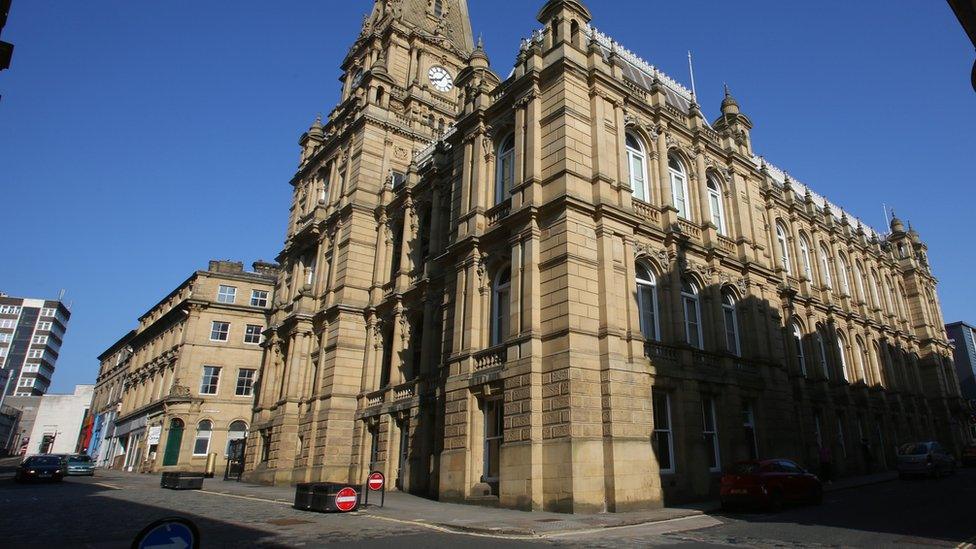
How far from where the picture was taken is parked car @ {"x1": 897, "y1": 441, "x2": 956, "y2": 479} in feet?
82.4

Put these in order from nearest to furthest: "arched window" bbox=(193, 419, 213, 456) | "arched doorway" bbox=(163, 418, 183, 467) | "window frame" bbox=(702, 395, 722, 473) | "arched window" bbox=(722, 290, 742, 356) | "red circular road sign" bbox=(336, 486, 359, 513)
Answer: "red circular road sign" bbox=(336, 486, 359, 513) < "window frame" bbox=(702, 395, 722, 473) < "arched window" bbox=(722, 290, 742, 356) < "arched doorway" bbox=(163, 418, 183, 467) < "arched window" bbox=(193, 419, 213, 456)

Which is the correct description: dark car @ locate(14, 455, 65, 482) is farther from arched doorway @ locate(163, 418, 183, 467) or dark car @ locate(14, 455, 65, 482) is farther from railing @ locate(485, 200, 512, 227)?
railing @ locate(485, 200, 512, 227)

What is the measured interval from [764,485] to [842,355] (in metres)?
21.2

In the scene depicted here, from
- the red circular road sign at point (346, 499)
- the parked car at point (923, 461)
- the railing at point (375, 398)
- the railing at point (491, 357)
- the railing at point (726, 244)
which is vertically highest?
the railing at point (726, 244)

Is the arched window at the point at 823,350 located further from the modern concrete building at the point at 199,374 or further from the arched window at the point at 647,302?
the modern concrete building at the point at 199,374

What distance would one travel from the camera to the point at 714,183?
1042 inches

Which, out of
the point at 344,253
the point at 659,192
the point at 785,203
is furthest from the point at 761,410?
the point at 344,253

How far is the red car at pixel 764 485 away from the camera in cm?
1568

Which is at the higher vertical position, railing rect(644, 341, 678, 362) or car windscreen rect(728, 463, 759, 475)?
railing rect(644, 341, 678, 362)

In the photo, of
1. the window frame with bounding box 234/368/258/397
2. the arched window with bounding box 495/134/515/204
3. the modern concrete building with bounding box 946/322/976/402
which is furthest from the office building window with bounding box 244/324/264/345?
the modern concrete building with bounding box 946/322/976/402

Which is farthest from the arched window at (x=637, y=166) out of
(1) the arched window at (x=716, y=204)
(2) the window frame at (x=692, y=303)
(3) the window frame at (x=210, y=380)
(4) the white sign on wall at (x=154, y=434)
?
(4) the white sign on wall at (x=154, y=434)

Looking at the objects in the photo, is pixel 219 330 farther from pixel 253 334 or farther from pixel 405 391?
pixel 405 391

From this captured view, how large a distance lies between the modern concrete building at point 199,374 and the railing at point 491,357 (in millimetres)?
27753

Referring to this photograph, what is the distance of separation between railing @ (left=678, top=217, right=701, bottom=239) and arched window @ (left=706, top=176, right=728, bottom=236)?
6.52ft
